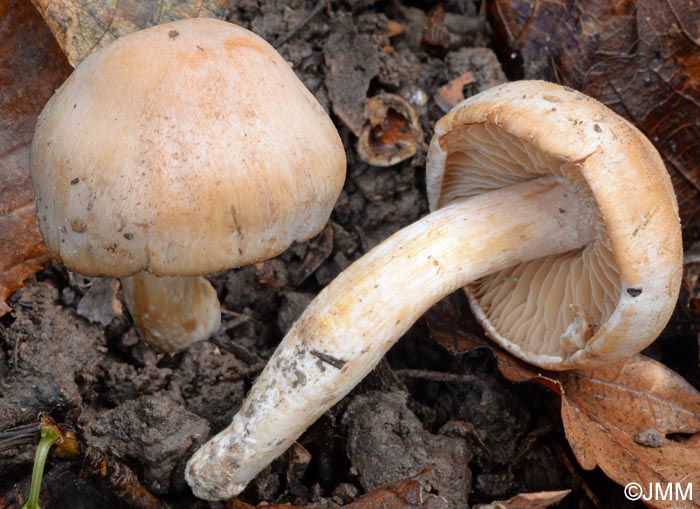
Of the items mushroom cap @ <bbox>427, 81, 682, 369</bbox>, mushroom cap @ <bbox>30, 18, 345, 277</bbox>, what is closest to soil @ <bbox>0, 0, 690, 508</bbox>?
mushroom cap @ <bbox>427, 81, 682, 369</bbox>

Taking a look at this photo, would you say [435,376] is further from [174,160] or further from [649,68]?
[649,68]

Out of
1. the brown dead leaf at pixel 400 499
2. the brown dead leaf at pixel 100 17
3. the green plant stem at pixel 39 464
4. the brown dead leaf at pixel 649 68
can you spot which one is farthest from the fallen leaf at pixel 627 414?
the brown dead leaf at pixel 100 17

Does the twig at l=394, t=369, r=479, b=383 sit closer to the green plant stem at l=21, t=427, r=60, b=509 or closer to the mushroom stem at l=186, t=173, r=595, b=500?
the mushroom stem at l=186, t=173, r=595, b=500

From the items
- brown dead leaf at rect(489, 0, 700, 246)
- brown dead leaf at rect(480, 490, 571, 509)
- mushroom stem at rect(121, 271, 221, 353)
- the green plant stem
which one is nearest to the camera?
the green plant stem

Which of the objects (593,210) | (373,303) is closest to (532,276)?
(593,210)

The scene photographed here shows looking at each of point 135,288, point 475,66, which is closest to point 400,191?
point 475,66

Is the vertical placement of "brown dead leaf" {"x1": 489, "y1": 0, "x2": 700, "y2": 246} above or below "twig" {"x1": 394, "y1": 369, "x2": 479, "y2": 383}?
above

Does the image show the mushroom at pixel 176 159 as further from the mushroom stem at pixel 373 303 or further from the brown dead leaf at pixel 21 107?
the brown dead leaf at pixel 21 107
